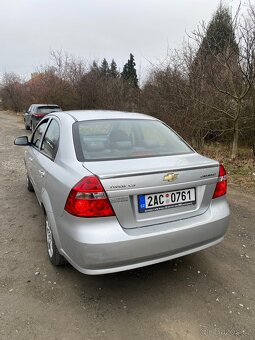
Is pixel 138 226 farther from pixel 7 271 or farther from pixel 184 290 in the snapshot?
pixel 7 271

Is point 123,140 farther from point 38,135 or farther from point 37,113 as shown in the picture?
point 37,113

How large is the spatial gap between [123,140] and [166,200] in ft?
3.13

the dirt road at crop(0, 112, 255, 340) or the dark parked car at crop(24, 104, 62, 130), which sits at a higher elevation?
the dark parked car at crop(24, 104, 62, 130)

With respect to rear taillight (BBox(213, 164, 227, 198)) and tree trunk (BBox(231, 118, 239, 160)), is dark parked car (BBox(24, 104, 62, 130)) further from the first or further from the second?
rear taillight (BBox(213, 164, 227, 198))

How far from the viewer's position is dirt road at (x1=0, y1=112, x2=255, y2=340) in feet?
7.80

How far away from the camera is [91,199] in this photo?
2.37 m

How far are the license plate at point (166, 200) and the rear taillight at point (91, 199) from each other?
11.1 inches

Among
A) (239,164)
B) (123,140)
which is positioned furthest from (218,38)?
(123,140)

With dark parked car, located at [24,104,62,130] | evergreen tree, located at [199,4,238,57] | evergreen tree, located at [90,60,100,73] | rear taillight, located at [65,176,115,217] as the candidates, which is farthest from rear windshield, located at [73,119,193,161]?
evergreen tree, located at [90,60,100,73]

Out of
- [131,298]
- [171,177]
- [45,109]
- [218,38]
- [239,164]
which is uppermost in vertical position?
[218,38]

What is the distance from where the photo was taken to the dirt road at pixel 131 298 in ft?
7.80

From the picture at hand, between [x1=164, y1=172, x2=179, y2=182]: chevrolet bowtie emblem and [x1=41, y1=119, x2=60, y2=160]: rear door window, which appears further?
[x1=41, y1=119, x2=60, y2=160]: rear door window

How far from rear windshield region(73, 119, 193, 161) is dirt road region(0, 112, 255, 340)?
1.24 m

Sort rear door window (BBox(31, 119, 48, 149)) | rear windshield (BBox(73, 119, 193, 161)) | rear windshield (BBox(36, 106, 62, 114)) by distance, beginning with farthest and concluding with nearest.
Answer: rear windshield (BBox(36, 106, 62, 114)), rear door window (BBox(31, 119, 48, 149)), rear windshield (BBox(73, 119, 193, 161))
